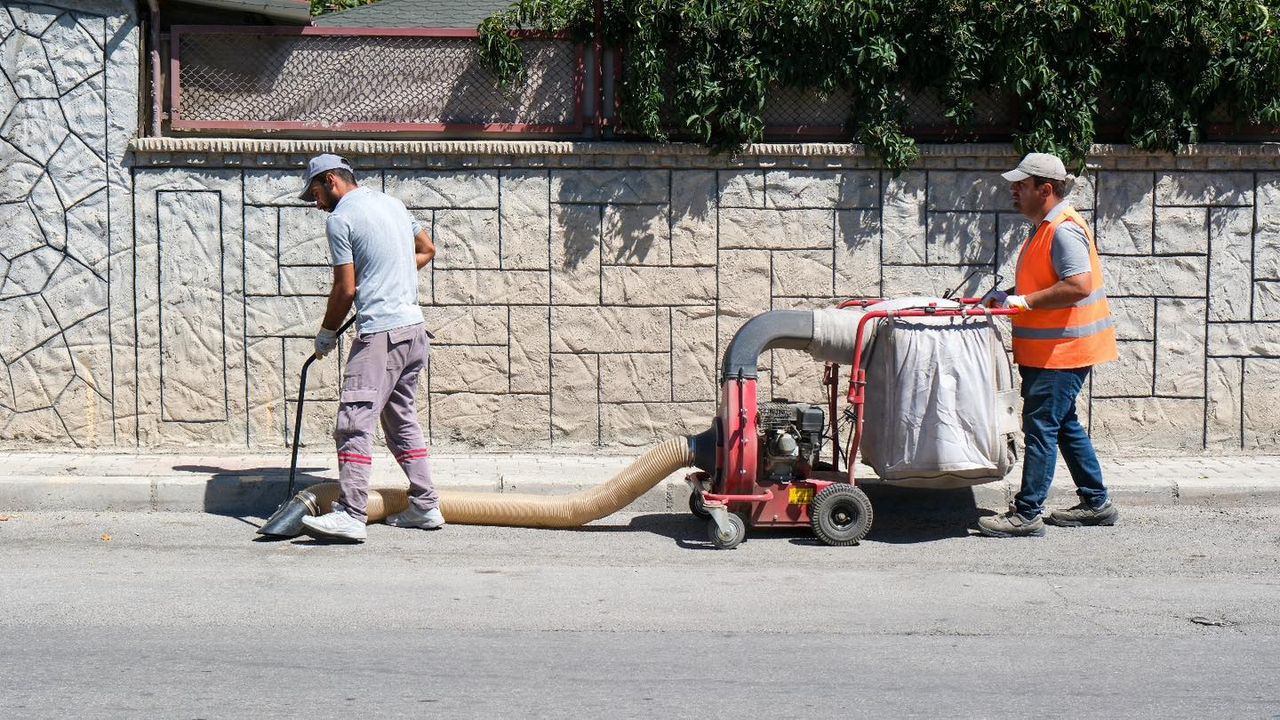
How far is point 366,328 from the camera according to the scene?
257 inches

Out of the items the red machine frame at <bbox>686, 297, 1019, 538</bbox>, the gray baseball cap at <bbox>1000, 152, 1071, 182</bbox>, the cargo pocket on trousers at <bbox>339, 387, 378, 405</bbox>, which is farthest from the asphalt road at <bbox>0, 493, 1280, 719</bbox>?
the gray baseball cap at <bbox>1000, 152, 1071, 182</bbox>

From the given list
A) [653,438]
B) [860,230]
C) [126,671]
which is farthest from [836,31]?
[126,671]

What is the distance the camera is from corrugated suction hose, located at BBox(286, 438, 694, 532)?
6676 millimetres

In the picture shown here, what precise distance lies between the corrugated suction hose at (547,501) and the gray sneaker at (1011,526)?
152 cm

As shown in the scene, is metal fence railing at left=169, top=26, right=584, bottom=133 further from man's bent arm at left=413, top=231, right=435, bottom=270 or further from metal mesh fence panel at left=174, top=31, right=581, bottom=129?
man's bent arm at left=413, top=231, right=435, bottom=270

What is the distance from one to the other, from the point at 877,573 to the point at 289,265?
4.25 m

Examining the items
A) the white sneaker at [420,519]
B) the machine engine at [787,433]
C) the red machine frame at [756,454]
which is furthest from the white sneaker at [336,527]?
the machine engine at [787,433]

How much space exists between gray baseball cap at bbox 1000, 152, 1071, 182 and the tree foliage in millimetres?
1725

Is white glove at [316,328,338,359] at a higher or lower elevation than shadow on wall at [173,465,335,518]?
higher

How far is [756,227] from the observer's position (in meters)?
8.52

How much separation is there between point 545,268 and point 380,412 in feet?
7.06

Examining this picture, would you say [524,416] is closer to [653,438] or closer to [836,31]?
[653,438]

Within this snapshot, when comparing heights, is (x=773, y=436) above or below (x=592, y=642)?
above

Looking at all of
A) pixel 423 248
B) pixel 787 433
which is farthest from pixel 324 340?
pixel 787 433
